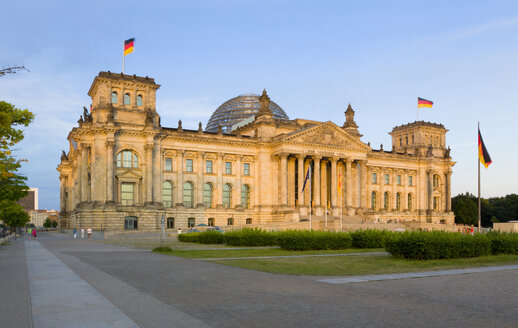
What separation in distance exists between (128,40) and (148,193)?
78.7 ft

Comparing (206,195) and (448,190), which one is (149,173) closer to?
Answer: (206,195)

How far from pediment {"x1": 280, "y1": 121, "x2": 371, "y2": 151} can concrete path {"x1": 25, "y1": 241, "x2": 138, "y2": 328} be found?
64286mm

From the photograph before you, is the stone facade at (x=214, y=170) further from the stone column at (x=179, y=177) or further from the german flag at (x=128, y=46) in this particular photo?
the german flag at (x=128, y=46)

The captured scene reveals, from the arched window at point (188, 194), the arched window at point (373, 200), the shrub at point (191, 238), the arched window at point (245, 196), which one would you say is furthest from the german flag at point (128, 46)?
the arched window at point (373, 200)

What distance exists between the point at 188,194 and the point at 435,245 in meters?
57.2

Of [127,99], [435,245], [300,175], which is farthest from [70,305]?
[300,175]

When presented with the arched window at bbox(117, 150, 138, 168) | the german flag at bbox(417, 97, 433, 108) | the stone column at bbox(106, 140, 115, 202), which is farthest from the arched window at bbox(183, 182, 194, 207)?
the german flag at bbox(417, 97, 433, 108)

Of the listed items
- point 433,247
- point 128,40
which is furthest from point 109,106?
point 433,247

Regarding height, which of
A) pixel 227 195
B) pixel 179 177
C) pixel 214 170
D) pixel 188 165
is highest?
pixel 188 165

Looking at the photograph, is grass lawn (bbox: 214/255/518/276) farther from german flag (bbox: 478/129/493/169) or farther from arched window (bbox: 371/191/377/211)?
arched window (bbox: 371/191/377/211)

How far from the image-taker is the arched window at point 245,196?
3270 inches

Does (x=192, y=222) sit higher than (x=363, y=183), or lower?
lower

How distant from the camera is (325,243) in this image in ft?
118

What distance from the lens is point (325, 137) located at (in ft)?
275
